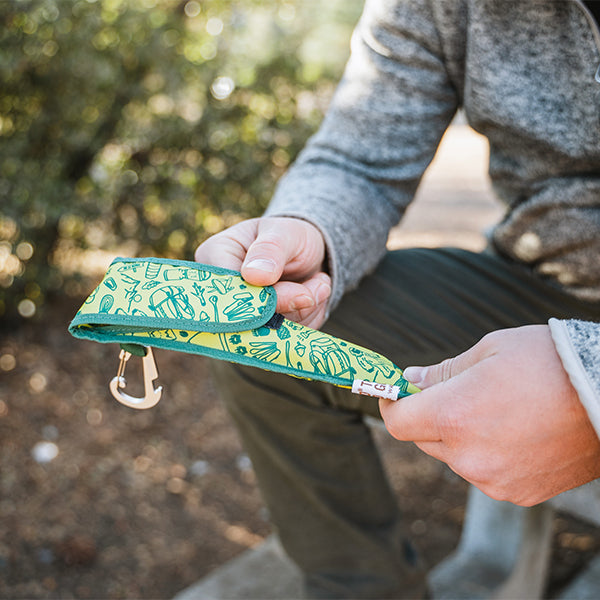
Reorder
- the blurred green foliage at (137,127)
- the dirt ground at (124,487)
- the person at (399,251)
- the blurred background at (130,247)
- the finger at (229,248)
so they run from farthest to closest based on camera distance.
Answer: the blurred green foliage at (137,127)
the blurred background at (130,247)
the dirt ground at (124,487)
the person at (399,251)
the finger at (229,248)

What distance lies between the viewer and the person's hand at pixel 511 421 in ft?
2.75

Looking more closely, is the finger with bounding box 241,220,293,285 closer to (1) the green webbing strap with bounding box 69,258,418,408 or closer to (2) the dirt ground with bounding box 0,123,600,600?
(1) the green webbing strap with bounding box 69,258,418,408

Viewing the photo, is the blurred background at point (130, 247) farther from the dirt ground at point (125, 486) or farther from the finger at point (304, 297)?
the finger at point (304, 297)

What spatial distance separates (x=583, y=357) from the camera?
81 cm

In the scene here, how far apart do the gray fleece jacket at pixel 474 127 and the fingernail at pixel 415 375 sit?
297 mm

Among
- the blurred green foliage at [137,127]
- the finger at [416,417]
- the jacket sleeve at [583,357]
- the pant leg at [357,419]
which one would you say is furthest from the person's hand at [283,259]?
the blurred green foliage at [137,127]

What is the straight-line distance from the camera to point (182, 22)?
123 inches

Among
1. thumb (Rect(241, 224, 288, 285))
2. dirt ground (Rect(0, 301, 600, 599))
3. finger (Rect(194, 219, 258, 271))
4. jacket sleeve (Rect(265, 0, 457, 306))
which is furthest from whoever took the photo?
dirt ground (Rect(0, 301, 600, 599))

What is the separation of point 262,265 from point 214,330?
5.5 inches

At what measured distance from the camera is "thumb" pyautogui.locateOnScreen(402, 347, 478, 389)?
92 cm

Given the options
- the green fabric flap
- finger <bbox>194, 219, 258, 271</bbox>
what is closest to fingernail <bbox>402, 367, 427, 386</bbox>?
the green fabric flap

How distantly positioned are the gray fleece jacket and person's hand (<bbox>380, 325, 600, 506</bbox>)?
411 millimetres

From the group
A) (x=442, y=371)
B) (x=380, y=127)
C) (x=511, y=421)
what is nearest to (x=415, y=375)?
(x=442, y=371)

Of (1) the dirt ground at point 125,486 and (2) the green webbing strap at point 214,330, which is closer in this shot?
(2) the green webbing strap at point 214,330
